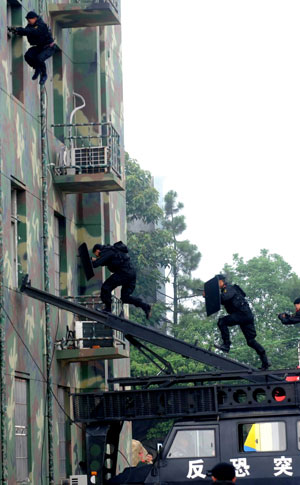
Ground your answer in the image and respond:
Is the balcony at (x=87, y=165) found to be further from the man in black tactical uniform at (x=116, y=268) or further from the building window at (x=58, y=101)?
the man in black tactical uniform at (x=116, y=268)

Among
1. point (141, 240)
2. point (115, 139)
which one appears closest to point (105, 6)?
point (115, 139)

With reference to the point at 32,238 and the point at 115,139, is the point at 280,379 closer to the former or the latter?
the point at 32,238

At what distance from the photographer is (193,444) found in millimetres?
20703

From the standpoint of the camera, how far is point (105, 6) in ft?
101

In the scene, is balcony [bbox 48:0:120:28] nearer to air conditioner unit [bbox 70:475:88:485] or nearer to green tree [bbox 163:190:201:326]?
air conditioner unit [bbox 70:475:88:485]

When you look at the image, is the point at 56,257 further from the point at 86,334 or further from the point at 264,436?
the point at 264,436

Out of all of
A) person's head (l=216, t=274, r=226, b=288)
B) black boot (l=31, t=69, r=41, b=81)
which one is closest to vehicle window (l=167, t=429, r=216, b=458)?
person's head (l=216, t=274, r=226, b=288)

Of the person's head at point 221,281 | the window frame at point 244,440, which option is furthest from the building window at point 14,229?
the window frame at point 244,440

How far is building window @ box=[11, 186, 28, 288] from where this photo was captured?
88.2 feet

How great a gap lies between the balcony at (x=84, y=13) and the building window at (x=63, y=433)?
30.3 feet

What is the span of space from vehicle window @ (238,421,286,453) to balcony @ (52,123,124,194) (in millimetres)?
10608

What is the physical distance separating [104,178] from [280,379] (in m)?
10.00

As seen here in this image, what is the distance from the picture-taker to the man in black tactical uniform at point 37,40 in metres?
26.4

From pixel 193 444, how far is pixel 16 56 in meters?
11.0
